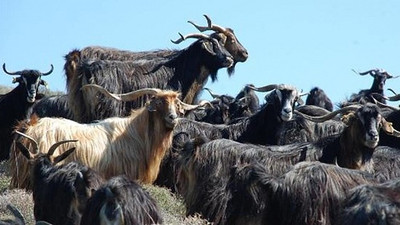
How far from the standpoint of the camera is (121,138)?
17.5 metres

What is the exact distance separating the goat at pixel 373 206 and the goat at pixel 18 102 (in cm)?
918

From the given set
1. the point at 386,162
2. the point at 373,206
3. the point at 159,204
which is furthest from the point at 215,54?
the point at 373,206

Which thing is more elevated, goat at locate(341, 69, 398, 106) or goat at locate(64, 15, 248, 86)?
goat at locate(64, 15, 248, 86)

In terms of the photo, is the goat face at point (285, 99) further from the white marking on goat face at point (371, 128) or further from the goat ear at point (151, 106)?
the white marking on goat face at point (371, 128)

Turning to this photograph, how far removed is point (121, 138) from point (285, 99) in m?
2.57

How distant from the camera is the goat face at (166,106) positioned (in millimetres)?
17578

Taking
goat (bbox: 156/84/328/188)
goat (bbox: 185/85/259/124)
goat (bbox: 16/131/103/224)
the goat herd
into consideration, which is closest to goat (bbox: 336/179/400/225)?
the goat herd

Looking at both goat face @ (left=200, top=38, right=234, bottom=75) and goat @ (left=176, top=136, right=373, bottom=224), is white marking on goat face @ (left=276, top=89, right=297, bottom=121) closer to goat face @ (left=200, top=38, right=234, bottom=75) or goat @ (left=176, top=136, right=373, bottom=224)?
goat @ (left=176, top=136, right=373, bottom=224)

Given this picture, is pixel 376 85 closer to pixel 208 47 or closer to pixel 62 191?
pixel 208 47

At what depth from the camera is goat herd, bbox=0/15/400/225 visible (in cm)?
1257

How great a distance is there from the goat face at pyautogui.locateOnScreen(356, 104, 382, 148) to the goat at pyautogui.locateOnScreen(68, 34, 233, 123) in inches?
167

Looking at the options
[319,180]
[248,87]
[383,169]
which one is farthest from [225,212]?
[248,87]

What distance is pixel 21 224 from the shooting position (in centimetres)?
1172

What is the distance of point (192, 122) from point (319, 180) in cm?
594
